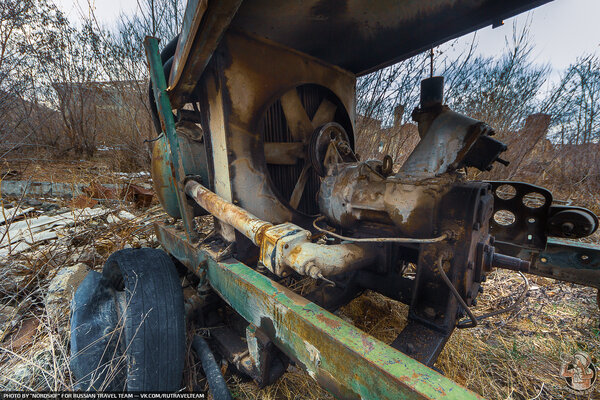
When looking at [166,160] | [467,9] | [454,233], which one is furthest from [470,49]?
[166,160]

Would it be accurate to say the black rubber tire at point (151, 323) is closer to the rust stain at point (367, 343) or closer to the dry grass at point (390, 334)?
the dry grass at point (390, 334)

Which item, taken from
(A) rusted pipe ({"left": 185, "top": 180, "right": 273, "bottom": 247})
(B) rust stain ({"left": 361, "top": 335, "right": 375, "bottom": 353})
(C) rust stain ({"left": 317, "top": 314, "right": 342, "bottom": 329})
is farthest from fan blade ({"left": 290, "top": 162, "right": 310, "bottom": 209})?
(B) rust stain ({"left": 361, "top": 335, "right": 375, "bottom": 353})

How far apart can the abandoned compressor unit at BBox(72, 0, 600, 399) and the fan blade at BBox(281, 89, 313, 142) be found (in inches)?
0.5

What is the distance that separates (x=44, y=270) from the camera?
2.21m

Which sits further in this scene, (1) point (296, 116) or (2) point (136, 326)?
(1) point (296, 116)

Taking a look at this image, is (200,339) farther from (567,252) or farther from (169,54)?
(567,252)

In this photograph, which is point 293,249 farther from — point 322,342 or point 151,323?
A: point 151,323

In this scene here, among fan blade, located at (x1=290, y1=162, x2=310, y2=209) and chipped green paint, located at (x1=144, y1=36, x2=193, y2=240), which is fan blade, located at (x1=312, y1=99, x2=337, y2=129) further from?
chipped green paint, located at (x1=144, y1=36, x2=193, y2=240)

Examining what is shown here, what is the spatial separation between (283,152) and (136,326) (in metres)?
1.43

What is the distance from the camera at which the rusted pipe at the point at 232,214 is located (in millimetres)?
1051

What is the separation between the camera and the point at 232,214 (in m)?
1.26

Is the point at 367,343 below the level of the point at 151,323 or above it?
above

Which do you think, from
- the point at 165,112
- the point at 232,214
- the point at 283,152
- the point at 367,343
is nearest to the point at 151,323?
the point at 232,214

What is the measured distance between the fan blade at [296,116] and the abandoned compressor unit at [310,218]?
0.04 ft
